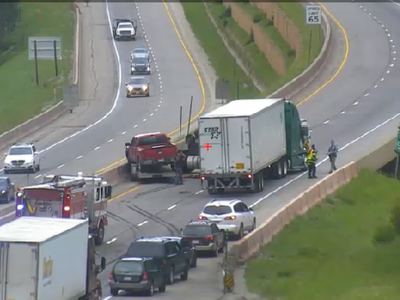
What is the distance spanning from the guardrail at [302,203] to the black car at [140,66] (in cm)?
3611

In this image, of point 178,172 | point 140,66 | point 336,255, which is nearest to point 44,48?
point 140,66

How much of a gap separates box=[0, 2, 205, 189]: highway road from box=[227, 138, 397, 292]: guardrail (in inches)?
484

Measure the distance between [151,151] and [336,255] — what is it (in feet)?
52.2

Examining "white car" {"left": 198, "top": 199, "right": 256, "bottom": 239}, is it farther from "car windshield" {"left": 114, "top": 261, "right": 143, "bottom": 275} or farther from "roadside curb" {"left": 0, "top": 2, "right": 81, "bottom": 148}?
"roadside curb" {"left": 0, "top": 2, "right": 81, "bottom": 148}

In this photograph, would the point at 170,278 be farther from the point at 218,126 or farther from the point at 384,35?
the point at 384,35

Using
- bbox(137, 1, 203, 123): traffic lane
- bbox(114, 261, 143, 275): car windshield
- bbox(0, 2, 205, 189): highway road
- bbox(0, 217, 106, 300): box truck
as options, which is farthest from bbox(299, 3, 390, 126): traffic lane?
bbox(0, 217, 106, 300): box truck

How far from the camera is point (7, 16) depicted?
105 m

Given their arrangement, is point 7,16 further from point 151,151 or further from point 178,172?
point 178,172

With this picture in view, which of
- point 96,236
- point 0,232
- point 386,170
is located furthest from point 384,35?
point 0,232

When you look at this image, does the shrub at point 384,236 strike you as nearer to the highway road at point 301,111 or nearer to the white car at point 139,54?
the highway road at point 301,111

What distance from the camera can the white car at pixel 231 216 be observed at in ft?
133

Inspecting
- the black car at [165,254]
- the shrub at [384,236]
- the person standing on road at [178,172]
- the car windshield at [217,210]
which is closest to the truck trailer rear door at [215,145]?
the person standing on road at [178,172]

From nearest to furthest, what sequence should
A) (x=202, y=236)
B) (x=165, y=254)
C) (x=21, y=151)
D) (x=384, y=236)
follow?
(x=165, y=254), (x=202, y=236), (x=384, y=236), (x=21, y=151)

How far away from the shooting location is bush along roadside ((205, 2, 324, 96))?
269ft
